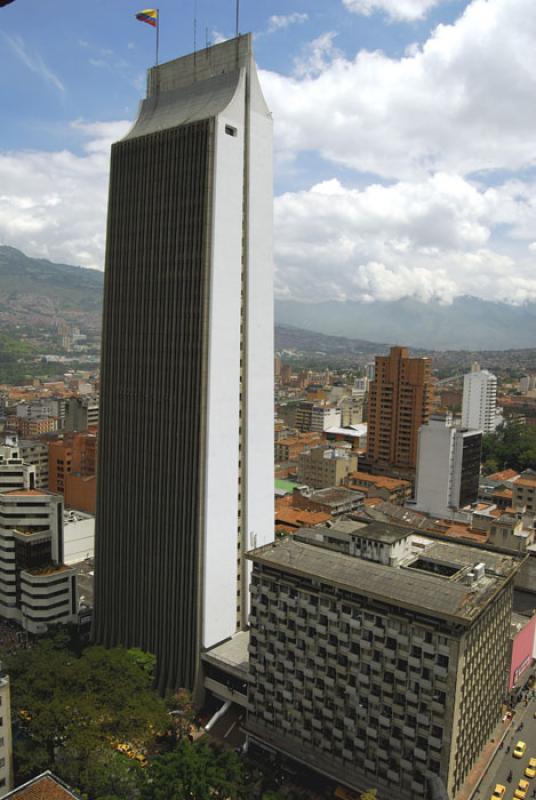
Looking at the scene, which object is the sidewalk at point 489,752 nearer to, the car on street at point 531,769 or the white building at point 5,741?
the car on street at point 531,769

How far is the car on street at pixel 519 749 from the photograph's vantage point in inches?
1446

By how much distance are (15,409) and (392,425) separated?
8554 centimetres

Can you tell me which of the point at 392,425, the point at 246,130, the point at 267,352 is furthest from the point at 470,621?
the point at 392,425

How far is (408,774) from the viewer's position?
31.0m

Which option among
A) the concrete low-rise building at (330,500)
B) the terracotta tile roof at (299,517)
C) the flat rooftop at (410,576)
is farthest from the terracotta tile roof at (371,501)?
the flat rooftop at (410,576)

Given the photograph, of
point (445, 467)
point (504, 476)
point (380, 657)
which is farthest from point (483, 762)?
point (504, 476)

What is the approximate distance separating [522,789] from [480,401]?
111m

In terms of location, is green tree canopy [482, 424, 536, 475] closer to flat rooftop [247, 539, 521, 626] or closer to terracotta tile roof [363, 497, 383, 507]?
terracotta tile roof [363, 497, 383, 507]

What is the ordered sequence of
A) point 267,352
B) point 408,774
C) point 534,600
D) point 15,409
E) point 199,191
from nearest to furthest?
point 408,774 → point 199,191 → point 267,352 → point 534,600 → point 15,409

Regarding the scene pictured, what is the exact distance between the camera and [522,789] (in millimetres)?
34344

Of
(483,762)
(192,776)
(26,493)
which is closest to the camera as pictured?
(192,776)

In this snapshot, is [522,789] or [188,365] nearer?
[522,789]

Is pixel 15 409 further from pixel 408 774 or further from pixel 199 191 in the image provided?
pixel 408 774

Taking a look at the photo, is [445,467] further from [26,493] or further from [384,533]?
[26,493]
